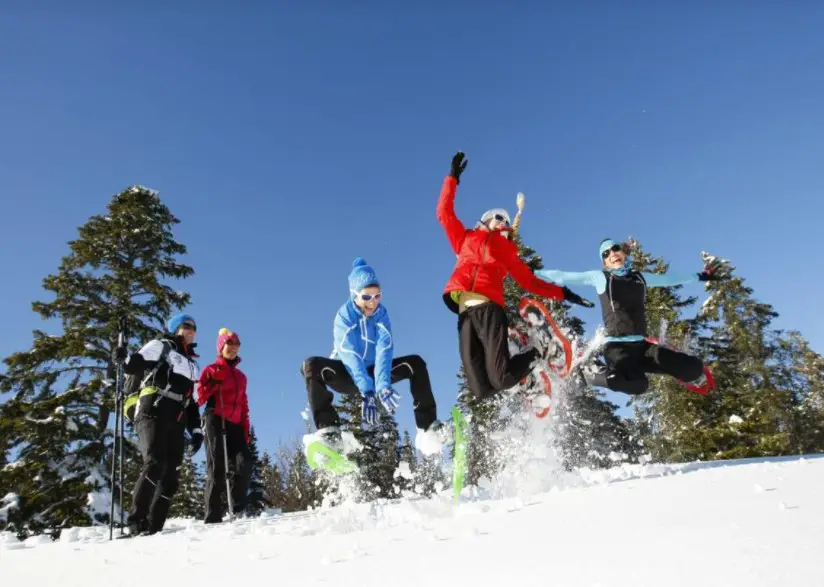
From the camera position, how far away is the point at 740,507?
3.34 m

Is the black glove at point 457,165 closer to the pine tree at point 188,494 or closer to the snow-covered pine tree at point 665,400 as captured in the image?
the snow-covered pine tree at point 665,400

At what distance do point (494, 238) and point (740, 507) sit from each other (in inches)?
168

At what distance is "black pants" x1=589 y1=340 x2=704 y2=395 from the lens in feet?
22.7

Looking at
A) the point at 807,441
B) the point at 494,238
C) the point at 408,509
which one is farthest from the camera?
the point at 807,441

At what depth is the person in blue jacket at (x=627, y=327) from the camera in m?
6.96

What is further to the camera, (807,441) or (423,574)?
(807,441)

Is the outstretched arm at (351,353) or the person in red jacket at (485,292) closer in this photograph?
the person in red jacket at (485,292)

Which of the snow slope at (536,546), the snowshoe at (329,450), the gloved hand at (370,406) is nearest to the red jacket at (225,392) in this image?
the snowshoe at (329,450)

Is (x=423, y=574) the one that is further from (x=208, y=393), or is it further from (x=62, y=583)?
(x=208, y=393)

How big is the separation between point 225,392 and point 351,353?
108 inches

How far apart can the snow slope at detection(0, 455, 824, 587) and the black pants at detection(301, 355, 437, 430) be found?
156 cm

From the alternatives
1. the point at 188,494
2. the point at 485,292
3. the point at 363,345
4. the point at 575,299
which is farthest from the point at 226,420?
the point at 188,494

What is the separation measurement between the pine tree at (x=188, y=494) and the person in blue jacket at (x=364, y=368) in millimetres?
→ 27757

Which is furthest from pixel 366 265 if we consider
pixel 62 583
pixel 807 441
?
pixel 807 441
